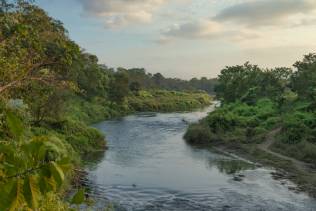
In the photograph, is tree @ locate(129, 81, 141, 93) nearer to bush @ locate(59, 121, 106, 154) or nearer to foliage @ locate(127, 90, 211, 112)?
foliage @ locate(127, 90, 211, 112)

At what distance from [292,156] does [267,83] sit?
17297mm

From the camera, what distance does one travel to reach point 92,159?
87.5 ft

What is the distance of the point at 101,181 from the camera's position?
21062 millimetres

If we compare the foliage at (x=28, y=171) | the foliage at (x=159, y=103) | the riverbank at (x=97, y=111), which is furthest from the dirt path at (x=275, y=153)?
the foliage at (x=159, y=103)

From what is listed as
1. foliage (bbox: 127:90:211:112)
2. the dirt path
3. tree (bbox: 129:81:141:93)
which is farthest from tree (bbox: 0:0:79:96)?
tree (bbox: 129:81:141:93)

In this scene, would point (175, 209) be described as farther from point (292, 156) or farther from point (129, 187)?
point (292, 156)

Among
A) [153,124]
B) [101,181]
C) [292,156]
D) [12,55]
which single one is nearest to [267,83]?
[153,124]

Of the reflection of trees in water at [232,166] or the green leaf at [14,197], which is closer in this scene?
the green leaf at [14,197]

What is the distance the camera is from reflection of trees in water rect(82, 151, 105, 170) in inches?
979

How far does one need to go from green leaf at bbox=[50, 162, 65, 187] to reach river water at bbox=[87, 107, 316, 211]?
36.8 ft

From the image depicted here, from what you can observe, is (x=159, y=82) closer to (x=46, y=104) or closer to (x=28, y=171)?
(x=46, y=104)

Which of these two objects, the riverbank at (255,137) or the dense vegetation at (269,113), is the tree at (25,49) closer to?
the riverbank at (255,137)

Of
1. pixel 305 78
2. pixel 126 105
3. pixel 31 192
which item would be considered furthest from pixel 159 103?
pixel 31 192

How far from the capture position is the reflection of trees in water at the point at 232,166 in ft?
80.6
